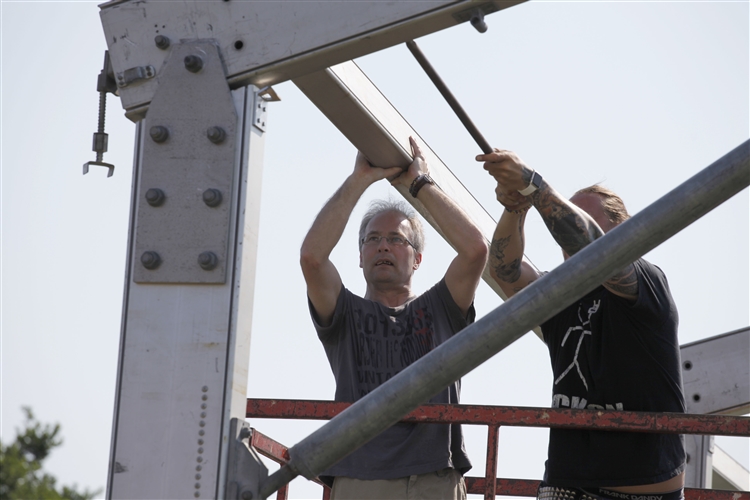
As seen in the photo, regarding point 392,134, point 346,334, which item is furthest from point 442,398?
point 392,134

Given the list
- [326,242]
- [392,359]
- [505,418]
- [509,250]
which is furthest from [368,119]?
[505,418]

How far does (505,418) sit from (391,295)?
4.01ft

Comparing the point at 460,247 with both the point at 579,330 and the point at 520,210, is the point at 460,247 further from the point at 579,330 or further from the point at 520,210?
the point at 579,330

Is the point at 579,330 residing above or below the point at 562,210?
below

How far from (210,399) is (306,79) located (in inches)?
45.9

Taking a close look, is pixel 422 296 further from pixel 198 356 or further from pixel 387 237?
pixel 198 356

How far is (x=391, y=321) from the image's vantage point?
13.2 ft

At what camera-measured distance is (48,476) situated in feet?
118

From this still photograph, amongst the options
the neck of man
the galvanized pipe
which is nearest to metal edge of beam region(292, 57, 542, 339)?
the neck of man

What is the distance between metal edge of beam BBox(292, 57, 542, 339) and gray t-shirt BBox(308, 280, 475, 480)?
423 mm

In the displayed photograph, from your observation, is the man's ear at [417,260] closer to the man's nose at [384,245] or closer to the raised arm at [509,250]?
the man's nose at [384,245]

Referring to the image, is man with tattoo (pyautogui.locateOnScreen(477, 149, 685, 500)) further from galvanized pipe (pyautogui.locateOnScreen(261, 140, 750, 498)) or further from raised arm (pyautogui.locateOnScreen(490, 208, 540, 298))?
galvanized pipe (pyautogui.locateOnScreen(261, 140, 750, 498))

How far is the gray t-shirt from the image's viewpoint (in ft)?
12.0

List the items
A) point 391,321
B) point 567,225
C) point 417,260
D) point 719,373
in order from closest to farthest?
point 567,225 < point 391,321 < point 417,260 < point 719,373
